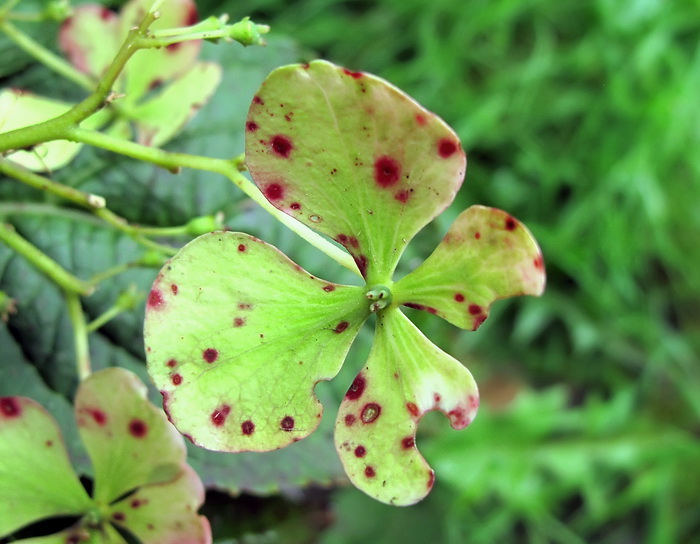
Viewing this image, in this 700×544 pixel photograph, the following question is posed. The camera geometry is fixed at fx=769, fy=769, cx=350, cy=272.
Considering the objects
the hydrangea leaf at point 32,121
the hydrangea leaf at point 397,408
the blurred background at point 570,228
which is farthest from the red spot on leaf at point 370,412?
the blurred background at point 570,228

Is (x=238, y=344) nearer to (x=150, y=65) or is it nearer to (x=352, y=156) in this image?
(x=352, y=156)

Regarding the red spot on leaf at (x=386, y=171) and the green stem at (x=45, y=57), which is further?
the green stem at (x=45, y=57)

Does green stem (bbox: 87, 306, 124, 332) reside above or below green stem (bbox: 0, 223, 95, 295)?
below

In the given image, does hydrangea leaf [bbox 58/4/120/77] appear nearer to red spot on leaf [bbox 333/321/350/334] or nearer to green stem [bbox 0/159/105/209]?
green stem [bbox 0/159/105/209]

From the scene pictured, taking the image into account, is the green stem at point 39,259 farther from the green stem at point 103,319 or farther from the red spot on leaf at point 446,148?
the red spot on leaf at point 446,148

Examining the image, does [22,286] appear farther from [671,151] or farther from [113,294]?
[671,151]

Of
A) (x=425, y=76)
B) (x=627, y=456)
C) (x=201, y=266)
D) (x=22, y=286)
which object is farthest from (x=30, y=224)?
(x=627, y=456)

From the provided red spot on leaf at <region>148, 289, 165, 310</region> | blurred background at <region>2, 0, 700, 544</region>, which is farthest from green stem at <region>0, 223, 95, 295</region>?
blurred background at <region>2, 0, 700, 544</region>
